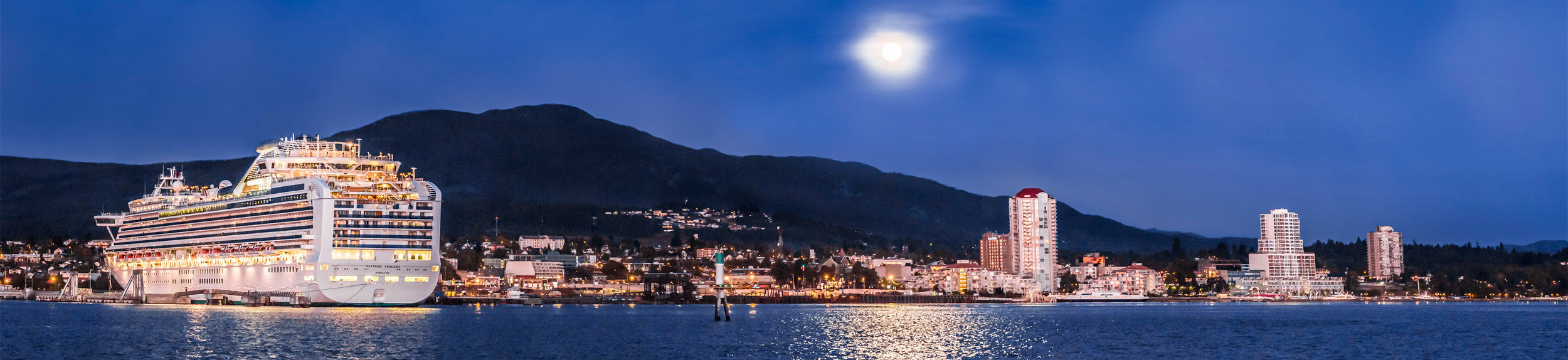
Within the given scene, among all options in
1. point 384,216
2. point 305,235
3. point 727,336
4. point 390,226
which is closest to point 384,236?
point 390,226

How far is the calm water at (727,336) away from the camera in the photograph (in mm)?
57500

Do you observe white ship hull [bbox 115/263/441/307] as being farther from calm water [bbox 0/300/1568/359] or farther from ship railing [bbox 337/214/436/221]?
ship railing [bbox 337/214/436/221]

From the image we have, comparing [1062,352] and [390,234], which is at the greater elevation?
[390,234]

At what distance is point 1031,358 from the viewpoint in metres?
56.1

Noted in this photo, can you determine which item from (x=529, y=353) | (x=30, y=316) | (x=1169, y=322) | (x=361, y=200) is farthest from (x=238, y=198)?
(x=1169, y=322)

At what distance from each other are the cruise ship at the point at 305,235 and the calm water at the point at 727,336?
8.77ft

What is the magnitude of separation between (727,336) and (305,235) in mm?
39587

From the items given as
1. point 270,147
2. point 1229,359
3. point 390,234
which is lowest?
point 1229,359

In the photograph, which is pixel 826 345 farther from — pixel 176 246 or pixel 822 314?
pixel 176 246

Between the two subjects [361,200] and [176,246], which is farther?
[176,246]

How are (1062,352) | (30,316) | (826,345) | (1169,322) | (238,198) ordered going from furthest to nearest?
(238,198) < (1169,322) < (30,316) < (826,345) < (1062,352)

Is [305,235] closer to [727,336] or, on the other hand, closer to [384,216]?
[384,216]

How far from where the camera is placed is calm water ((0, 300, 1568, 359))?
5750cm

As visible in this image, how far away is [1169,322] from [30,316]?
237 feet
